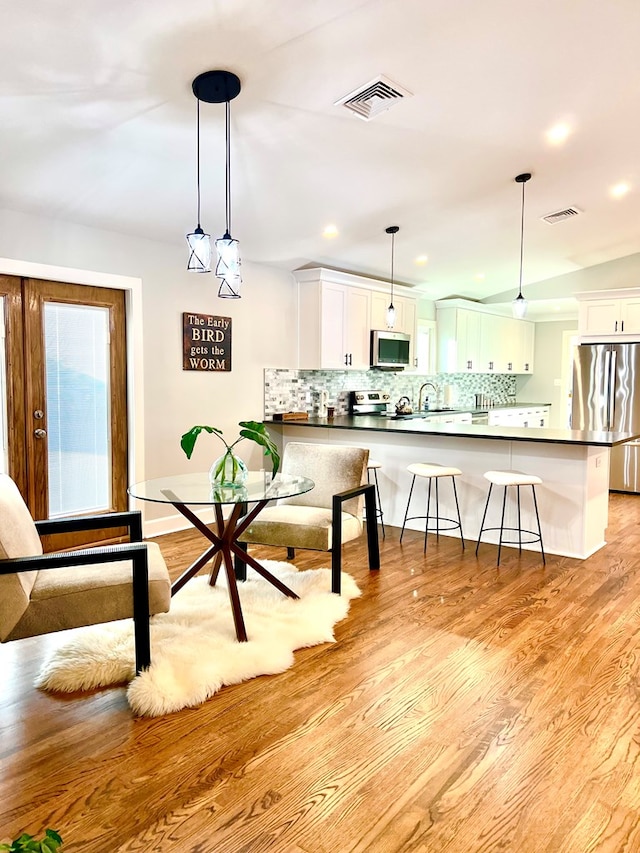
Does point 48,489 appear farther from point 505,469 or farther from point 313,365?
point 505,469

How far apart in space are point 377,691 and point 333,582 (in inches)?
42.0

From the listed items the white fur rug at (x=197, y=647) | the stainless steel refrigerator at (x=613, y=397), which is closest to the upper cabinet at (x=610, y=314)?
the stainless steel refrigerator at (x=613, y=397)

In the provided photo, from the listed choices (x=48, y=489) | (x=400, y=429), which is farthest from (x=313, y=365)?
(x=48, y=489)

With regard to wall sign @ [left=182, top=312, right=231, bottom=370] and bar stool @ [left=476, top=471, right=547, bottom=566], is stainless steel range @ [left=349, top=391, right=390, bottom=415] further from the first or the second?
bar stool @ [left=476, top=471, right=547, bottom=566]

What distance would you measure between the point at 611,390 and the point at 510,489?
3224 mm

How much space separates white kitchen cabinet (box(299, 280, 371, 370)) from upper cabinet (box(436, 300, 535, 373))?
204 cm

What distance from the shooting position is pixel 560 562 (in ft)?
14.2

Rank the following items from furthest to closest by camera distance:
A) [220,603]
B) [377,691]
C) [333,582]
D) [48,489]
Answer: [48,489] < [333,582] < [220,603] < [377,691]

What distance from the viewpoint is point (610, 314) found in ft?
23.8

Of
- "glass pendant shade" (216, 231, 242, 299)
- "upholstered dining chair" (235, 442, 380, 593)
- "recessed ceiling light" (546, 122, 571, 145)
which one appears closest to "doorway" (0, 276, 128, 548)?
"upholstered dining chair" (235, 442, 380, 593)

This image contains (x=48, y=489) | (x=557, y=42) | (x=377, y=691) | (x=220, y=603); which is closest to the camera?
(x=377, y=691)

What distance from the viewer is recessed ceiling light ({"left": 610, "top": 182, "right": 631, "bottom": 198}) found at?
5.21 meters

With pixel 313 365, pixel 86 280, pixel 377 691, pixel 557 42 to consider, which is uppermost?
pixel 557 42

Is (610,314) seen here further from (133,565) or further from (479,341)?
(133,565)
